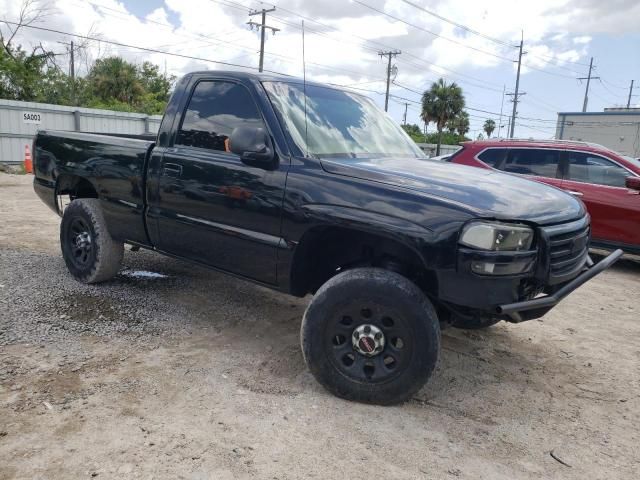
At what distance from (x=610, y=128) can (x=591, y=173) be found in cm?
4135

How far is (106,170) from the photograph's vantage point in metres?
4.44

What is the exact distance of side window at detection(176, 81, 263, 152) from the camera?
3.64m

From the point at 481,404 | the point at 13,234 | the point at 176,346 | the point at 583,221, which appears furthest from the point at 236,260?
the point at 13,234

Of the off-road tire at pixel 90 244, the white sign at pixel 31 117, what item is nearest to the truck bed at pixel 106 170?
the off-road tire at pixel 90 244

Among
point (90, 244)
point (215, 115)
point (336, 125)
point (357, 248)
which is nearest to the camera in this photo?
point (357, 248)

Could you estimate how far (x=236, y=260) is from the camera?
360 cm

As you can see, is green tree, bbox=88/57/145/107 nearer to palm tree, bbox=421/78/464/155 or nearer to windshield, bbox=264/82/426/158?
palm tree, bbox=421/78/464/155

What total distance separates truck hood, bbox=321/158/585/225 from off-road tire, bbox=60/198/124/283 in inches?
98.6

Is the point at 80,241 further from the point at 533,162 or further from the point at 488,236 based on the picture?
the point at 533,162

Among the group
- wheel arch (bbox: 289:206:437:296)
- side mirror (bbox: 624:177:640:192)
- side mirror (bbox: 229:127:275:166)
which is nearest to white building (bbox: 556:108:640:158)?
side mirror (bbox: 624:177:640:192)

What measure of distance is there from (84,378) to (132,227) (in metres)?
1.51

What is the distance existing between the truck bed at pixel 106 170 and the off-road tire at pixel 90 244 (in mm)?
160

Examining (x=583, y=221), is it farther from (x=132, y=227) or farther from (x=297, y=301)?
(x=132, y=227)

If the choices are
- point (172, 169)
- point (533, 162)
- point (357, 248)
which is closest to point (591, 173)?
point (533, 162)
